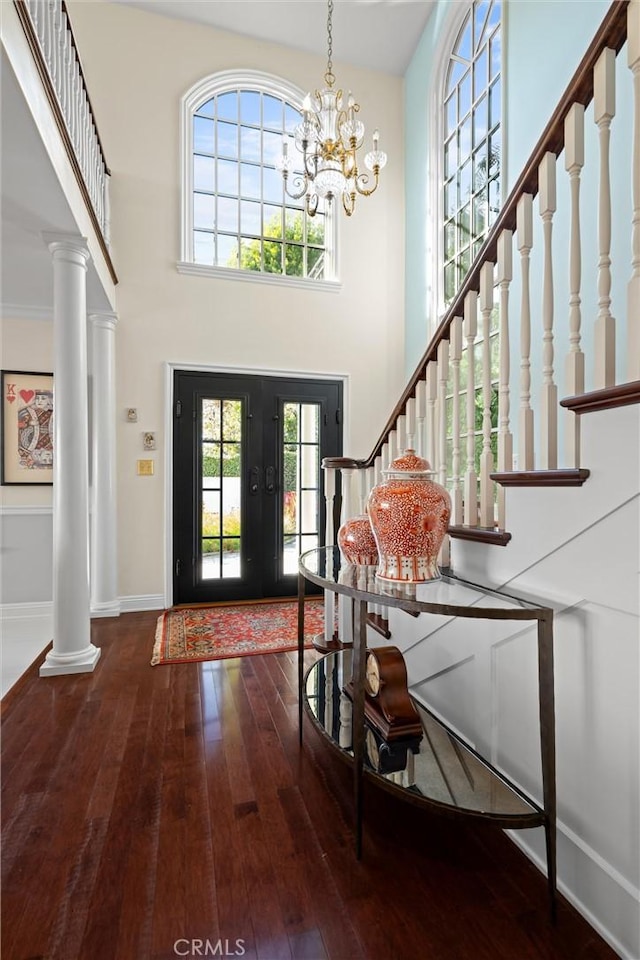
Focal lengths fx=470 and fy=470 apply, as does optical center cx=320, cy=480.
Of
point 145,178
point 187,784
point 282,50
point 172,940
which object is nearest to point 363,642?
point 172,940

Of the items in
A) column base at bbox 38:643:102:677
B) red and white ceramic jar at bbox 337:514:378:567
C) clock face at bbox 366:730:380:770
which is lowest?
column base at bbox 38:643:102:677

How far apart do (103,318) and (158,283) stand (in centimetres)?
60

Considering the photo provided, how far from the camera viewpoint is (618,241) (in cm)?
221

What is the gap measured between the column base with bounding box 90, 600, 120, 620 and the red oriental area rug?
0.37 metres

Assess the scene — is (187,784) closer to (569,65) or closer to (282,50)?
(569,65)

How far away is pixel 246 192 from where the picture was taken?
4418mm

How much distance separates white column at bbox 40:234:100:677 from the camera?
266 cm

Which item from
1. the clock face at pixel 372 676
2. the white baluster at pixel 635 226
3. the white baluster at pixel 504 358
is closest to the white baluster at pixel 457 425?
the white baluster at pixel 504 358

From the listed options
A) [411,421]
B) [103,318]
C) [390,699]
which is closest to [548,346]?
[411,421]

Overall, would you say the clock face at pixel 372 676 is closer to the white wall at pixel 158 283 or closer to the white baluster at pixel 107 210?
the white wall at pixel 158 283

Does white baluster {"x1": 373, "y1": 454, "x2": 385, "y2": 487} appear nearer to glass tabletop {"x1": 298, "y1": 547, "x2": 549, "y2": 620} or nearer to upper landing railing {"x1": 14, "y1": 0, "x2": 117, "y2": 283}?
glass tabletop {"x1": 298, "y1": 547, "x2": 549, "y2": 620}

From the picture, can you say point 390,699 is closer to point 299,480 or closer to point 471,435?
point 471,435

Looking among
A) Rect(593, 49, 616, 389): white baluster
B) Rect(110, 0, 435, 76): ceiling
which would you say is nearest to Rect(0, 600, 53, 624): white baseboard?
Rect(593, 49, 616, 389): white baluster

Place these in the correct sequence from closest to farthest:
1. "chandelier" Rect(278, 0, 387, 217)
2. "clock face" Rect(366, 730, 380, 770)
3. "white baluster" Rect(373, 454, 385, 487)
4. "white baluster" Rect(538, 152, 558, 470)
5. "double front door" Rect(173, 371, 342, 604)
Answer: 1. "white baluster" Rect(538, 152, 558, 470)
2. "clock face" Rect(366, 730, 380, 770)
3. "white baluster" Rect(373, 454, 385, 487)
4. "chandelier" Rect(278, 0, 387, 217)
5. "double front door" Rect(173, 371, 342, 604)
